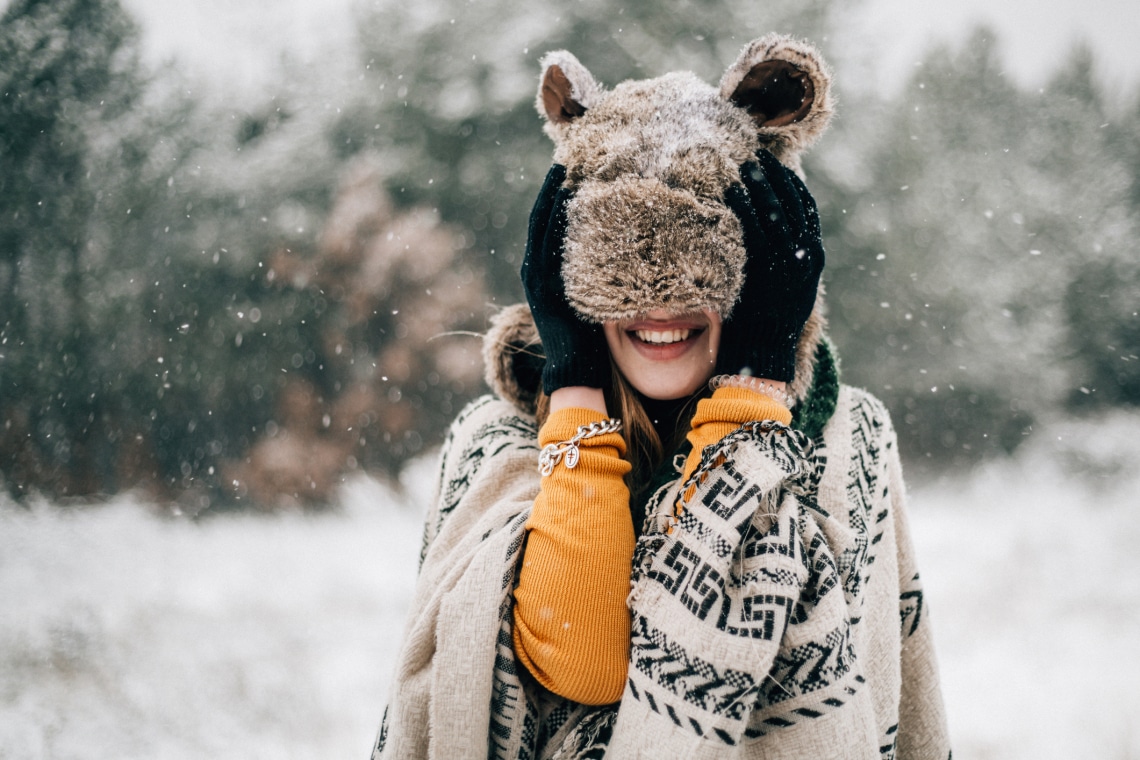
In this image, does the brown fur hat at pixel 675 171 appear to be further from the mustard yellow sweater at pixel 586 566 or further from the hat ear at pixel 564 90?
the mustard yellow sweater at pixel 586 566

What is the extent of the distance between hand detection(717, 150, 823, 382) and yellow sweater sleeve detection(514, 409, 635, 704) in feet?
1.00

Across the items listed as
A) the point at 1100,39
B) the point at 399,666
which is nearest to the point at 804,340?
the point at 399,666

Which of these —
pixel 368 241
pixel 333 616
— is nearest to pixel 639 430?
pixel 333 616

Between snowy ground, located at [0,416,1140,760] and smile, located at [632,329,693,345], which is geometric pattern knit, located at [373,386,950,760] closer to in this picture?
smile, located at [632,329,693,345]

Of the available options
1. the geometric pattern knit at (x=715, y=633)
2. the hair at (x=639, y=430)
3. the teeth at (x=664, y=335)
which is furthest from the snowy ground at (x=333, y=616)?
the teeth at (x=664, y=335)

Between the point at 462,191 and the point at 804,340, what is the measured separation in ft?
16.5

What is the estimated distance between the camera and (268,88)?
6.13 metres

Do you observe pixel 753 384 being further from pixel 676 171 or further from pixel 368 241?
pixel 368 241

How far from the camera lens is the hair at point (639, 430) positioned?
1.27 metres

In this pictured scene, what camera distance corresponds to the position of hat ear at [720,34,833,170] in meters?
1.07

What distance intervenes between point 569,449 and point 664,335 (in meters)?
0.27

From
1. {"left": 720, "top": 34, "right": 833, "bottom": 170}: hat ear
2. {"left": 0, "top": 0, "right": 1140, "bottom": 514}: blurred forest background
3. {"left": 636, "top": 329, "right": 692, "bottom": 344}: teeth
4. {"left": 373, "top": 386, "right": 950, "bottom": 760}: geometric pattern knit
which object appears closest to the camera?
{"left": 373, "top": 386, "right": 950, "bottom": 760}: geometric pattern knit

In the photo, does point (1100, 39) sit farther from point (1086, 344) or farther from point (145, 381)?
point (145, 381)

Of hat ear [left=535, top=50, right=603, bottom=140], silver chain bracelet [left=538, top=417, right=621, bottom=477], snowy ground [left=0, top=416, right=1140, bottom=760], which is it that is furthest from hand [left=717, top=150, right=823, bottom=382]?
snowy ground [left=0, top=416, right=1140, bottom=760]
